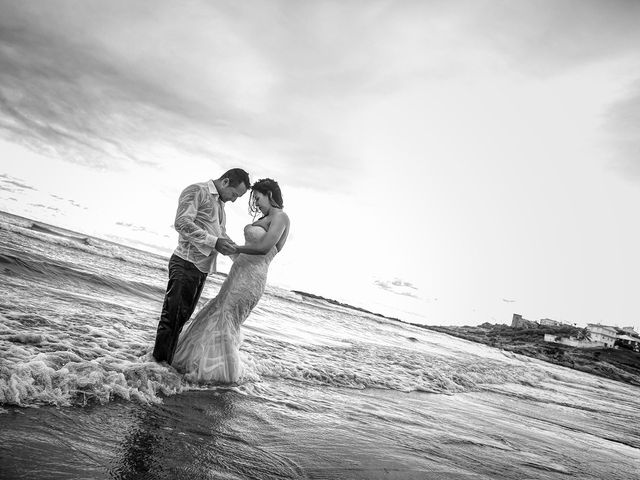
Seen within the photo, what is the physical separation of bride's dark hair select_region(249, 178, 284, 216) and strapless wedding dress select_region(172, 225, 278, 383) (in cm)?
42

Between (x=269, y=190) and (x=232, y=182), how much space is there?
59 centimetres

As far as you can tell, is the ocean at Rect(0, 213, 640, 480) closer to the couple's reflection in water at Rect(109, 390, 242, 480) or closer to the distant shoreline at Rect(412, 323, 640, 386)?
the couple's reflection in water at Rect(109, 390, 242, 480)

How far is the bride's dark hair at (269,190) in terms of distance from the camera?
204 inches

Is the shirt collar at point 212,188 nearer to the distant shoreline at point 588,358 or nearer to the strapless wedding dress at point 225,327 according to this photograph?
the strapless wedding dress at point 225,327

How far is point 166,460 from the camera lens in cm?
241

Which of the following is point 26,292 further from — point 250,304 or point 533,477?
point 533,477

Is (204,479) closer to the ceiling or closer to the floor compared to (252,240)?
closer to the floor

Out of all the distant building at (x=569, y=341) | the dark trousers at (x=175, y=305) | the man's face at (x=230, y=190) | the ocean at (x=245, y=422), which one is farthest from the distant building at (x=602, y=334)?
the dark trousers at (x=175, y=305)

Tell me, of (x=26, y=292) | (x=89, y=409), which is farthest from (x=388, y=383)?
(x=26, y=292)

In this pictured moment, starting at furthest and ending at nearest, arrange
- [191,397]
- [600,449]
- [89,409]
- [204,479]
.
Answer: [600,449] < [191,397] < [89,409] < [204,479]

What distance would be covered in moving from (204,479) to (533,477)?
2.97 metres

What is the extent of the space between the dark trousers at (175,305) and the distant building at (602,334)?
9212 cm

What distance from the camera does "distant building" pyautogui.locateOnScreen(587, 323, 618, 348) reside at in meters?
77.5

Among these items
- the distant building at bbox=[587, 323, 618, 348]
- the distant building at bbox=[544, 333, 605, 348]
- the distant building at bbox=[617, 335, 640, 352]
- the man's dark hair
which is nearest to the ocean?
the man's dark hair
